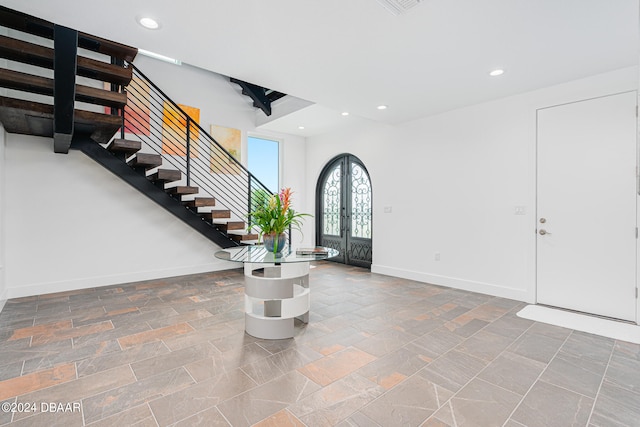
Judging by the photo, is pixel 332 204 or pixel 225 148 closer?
pixel 225 148

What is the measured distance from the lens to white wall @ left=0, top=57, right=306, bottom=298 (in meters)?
3.99

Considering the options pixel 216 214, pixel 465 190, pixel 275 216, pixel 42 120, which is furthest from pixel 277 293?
pixel 42 120

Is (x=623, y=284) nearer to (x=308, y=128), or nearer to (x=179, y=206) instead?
(x=308, y=128)

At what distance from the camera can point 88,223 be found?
4.45 metres

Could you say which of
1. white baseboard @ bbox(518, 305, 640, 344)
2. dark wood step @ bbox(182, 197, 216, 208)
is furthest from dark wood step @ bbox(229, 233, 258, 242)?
white baseboard @ bbox(518, 305, 640, 344)

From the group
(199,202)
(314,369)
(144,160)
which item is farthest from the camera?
(199,202)

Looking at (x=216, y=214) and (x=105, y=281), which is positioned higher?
(x=216, y=214)

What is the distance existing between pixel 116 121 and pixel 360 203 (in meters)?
4.24

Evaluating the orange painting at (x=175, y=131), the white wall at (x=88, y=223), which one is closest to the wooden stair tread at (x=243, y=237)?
the white wall at (x=88, y=223)

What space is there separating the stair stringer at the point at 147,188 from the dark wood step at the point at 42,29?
4.05ft

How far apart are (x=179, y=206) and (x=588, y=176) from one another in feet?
17.9

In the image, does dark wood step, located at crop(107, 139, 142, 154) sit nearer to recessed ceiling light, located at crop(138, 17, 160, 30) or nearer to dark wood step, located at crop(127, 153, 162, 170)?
dark wood step, located at crop(127, 153, 162, 170)

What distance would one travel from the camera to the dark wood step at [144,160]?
4121 mm

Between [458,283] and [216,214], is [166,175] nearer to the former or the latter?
[216,214]
